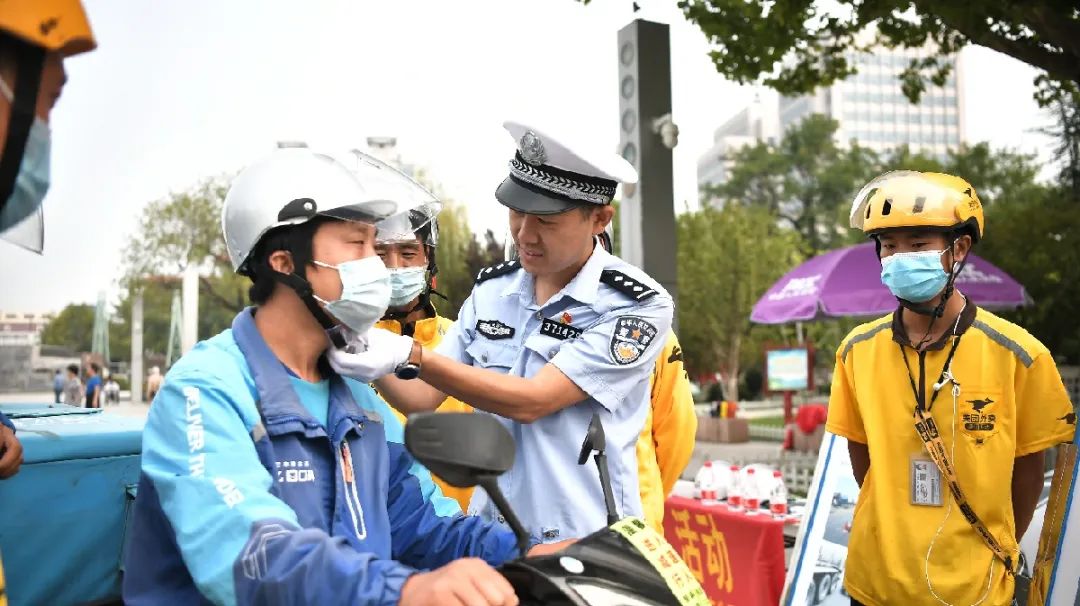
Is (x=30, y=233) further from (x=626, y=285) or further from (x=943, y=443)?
(x=943, y=443)

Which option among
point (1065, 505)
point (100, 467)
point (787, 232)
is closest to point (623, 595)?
point (100, 467)

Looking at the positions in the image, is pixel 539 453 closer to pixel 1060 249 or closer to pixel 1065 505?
pixel 1065 505

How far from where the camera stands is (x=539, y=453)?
272 centimetres

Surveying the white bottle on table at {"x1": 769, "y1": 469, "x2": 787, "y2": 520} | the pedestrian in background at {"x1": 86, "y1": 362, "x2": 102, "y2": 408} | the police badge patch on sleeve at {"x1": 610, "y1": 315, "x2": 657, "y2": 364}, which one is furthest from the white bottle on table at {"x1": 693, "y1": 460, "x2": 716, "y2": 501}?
the pedestrian in background at {"x1": 86, "y1": 362, "x2": 102, "y2": 408}

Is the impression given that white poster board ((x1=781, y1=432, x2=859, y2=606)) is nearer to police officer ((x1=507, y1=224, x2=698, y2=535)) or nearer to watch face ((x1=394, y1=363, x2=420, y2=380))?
police officer ((x1=507, y1=224, x2=698, y2=535))

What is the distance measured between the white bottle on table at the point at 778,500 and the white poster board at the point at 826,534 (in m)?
0.87

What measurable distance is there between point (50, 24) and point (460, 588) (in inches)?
42.4

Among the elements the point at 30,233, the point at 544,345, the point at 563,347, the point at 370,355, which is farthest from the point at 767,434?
the point at 30,233

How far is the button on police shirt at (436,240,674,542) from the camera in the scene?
267 cm

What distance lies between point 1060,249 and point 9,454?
732 inches

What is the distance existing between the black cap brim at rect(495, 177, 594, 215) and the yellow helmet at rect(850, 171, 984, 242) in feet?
4.38

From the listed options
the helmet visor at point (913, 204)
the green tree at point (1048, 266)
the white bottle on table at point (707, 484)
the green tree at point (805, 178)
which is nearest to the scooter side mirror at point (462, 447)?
the helmet visor at point (913, 204)

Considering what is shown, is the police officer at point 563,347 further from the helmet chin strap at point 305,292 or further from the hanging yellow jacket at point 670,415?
the helmet chin strap at point 305,292

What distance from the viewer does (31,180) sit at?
1487mm
